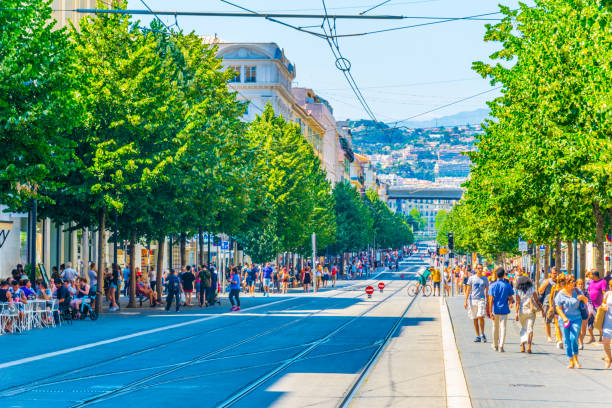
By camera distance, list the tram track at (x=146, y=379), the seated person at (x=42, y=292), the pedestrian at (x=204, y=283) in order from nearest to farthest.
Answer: the tram track at (x=146, y=379) < the seated person at (x=42, y=292) < the pedestrian at (x=204, y=283)


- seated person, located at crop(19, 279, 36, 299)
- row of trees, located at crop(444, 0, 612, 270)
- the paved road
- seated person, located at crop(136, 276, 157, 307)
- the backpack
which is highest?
Result: row of trees, located at crop(444, 0, 612, 270)

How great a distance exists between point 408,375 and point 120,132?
60.9 ft

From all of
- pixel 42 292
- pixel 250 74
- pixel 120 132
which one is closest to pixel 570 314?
pixel 42 292

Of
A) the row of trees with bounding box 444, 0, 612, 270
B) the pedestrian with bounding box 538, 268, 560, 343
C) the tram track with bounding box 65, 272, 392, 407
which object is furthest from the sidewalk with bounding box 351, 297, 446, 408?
the row of trees with bounding box 444, 0, 612, 270

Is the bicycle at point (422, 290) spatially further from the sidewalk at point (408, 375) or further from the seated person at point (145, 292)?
the sidewalk at point (408, 375)

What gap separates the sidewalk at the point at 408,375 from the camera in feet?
40.7

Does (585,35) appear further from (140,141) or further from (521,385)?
(140,141)

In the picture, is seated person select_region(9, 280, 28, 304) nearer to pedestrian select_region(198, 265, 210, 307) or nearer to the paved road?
the paved road

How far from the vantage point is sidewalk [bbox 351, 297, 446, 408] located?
12414 mm

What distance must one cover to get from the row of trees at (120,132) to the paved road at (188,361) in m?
4.08

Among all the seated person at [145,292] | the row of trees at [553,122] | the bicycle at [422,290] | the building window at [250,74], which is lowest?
the bicycle at [422,290]

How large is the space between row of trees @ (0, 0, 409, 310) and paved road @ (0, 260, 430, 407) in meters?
4.08

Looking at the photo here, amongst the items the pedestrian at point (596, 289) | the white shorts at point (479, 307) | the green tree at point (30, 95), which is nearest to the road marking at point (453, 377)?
the white shorts at point (479, 307)

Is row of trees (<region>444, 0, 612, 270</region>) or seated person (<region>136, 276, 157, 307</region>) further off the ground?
row of trees (<region>444, 0, 612, 270</region>)
